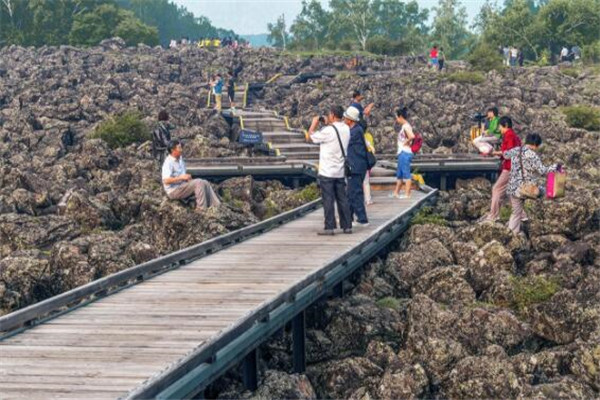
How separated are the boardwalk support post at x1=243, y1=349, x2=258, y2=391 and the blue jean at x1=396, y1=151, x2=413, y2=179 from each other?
10624 mm

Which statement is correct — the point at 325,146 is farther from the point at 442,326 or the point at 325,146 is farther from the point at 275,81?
the point at 275,81

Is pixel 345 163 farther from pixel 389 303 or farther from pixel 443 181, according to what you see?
pixel 443 181

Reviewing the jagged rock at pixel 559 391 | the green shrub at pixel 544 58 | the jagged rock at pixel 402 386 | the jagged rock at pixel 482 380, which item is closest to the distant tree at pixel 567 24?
the green shrub at pixel 544 58

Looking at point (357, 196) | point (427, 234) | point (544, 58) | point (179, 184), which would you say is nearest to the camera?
point (357, 196)

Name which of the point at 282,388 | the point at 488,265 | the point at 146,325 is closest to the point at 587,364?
the point at 282,388

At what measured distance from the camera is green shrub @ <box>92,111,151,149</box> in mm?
33812

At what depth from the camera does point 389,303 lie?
1483cm

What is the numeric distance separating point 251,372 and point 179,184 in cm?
814

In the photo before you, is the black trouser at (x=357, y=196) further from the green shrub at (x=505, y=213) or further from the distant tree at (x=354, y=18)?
the distant tree at (x=354, y=18)

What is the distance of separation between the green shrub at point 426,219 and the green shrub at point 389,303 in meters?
4.88

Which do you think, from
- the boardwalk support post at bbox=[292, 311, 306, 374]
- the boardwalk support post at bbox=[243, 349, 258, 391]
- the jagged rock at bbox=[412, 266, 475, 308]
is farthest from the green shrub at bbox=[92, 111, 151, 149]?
the boardwalk support post at bbox=[243, 349, 258, 391]

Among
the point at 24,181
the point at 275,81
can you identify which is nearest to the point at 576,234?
the point at 24,181

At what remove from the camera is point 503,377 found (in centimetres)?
1099

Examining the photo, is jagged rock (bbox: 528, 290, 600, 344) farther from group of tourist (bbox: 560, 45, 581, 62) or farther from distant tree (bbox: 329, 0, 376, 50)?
distant tree (bbox: 329, 0, 376, 50)
